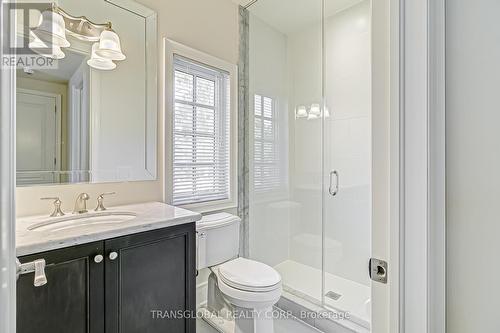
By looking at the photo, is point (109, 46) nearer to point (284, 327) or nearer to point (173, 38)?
point (173, 38)

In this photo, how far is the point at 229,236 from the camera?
203 centimetres

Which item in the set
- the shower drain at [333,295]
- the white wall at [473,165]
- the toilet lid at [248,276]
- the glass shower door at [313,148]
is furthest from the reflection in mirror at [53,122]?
the shower drain at [333,295]

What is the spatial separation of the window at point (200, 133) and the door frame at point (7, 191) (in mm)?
1649

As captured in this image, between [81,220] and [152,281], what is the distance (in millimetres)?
496

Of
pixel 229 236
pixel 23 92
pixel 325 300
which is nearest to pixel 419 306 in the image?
pixel 229 236

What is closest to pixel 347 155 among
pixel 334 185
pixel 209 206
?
pixel 334 185

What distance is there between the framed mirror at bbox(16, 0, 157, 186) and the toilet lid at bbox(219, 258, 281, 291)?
85cm

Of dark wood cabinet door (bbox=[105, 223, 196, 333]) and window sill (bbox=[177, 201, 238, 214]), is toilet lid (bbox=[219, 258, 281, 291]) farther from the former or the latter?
window sill (bbox=[177, 201, 238, 214])

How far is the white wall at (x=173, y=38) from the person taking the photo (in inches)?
54.7

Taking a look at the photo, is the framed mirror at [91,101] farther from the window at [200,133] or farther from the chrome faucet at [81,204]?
the window at [200,133]

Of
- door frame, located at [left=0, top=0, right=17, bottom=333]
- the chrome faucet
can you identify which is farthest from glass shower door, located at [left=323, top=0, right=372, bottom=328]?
door frame, located at [left=0, top=0, right=17, bottom=333]

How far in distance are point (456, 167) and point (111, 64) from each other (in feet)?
5.94

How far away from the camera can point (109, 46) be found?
1.57m

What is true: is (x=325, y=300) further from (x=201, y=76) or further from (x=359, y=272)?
(x=201, y=76)
